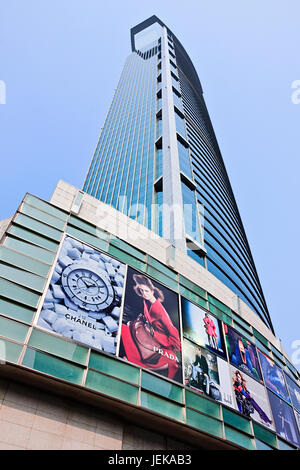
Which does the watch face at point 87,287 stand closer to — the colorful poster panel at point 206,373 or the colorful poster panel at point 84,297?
the colorful poster panel at point 84,297

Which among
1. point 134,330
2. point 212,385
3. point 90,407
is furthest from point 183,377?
point 90,407

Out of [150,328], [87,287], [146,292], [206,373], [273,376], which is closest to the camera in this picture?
[87,287]

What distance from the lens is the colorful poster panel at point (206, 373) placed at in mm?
15375

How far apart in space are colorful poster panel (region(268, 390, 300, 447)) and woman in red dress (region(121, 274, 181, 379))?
330 inches

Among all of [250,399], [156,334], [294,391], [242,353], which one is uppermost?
[294,391]

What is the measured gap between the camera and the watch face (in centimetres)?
1388

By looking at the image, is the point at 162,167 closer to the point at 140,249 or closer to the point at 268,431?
the point at 140,249

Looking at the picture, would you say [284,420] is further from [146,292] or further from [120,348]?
[120,348]

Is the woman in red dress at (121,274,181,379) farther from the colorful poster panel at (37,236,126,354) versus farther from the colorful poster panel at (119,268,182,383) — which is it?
the colorful poster panel at (37,236,126,354)

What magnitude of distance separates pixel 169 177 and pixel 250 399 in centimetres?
3562

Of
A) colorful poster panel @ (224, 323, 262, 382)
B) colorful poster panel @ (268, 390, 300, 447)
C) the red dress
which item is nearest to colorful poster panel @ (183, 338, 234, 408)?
the red dress

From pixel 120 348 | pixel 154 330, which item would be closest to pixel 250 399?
pixel 154 330

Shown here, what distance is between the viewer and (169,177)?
161 ft

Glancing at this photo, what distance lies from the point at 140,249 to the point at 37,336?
28.0ft
